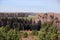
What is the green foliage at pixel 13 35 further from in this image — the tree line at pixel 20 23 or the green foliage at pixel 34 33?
the green foliage at pixel 34 33

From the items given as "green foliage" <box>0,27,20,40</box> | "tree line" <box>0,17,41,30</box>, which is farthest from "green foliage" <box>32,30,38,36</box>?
"green foliage" <box>0,27,20,40</box>

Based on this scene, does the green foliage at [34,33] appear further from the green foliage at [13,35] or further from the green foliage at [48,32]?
the green foliage at [13,35]

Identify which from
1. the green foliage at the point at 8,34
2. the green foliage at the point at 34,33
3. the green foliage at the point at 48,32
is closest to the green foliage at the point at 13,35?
the green foliage at the point at 8,34

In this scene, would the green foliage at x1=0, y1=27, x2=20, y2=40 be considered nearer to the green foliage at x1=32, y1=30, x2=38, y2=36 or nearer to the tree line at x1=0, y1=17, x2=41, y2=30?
the tree line at x1=0, y1=17, x2=41, y2=30

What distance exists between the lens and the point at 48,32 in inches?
96.7

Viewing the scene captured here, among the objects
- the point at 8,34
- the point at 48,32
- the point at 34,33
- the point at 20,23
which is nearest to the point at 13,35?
the point at 8,34

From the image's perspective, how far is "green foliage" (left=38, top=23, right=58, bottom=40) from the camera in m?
2.43

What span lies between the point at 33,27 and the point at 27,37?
18 centimetres

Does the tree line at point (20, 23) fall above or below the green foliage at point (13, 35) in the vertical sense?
above

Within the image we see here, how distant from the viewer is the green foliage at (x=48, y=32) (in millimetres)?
2432

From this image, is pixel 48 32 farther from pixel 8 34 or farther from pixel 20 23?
pixel 8 34

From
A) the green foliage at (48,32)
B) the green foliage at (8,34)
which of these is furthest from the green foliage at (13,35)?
the green foliage at (48,32)
